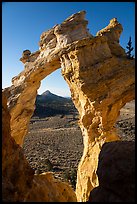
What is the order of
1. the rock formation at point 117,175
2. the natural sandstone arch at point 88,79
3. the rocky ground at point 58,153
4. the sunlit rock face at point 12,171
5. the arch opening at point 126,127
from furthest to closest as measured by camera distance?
the arch opening at point 126,127 → the rocky ground at point 58,153 → the natural sandstone arch at point 88,79 → the sunlit rock face at point 12,171 → the rock formation at point 117,175

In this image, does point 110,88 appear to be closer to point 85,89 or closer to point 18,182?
point 85,89

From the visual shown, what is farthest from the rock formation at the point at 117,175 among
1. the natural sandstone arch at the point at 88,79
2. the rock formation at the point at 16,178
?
the natural sandstone arch at the point at 88,79

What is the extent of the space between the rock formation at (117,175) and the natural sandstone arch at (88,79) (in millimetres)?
8897

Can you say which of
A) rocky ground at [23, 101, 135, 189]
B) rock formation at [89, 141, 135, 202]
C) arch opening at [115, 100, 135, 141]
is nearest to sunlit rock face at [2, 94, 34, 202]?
rock formation at [89, 141, 135, 202]

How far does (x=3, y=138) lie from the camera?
7793 mm

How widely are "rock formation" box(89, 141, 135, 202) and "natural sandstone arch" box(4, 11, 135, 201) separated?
29.2 feet

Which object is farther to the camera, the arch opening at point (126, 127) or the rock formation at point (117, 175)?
the arch opening at point (126, 127)

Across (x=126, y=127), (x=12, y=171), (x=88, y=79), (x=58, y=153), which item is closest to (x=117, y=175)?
(x=12, y=171)

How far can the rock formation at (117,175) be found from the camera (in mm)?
5941

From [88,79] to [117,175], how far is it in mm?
10527

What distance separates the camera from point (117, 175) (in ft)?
20.5

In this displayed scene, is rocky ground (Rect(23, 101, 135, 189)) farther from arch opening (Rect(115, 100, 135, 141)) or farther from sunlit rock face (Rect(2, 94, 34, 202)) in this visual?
sunlit rock face (Rect(2, 94, 34, 202))

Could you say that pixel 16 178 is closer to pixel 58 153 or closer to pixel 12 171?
pixel 12 171

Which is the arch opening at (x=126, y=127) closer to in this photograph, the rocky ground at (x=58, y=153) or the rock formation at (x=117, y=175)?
the rocky ground at (x=58, y=153)
